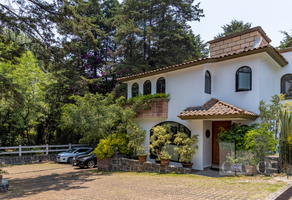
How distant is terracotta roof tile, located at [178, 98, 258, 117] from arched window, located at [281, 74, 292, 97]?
12.1 feet

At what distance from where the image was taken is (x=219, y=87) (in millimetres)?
12078

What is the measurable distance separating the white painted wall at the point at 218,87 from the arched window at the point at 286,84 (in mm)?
244

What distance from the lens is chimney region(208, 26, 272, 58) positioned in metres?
12.8

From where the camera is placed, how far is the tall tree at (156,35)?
20.0 meters

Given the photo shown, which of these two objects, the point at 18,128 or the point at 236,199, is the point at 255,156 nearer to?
the point at 236,199

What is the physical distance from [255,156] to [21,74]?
66.7ft

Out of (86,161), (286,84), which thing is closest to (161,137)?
(86,161)

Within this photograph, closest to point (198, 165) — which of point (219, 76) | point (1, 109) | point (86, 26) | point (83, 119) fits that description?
point (219, 76)

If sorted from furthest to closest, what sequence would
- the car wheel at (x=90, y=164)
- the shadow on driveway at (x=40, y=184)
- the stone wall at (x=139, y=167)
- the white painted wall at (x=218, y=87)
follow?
the car wheel at (x=90, y=164) → the stone wall at (x=139, y=167) → the white painted wall at (x=218, y=87) → the shadow on driveway at (x=40, y=184)

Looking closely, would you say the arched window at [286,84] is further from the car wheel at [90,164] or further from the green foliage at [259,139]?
the car wheel at [90,164]

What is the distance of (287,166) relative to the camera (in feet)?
28.7

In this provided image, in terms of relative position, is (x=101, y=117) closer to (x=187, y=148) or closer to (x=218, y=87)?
(x=187, y=148)

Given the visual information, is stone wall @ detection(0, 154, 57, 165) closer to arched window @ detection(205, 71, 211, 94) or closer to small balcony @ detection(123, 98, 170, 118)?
small balcony @ detection(123, 98, 170, 118)

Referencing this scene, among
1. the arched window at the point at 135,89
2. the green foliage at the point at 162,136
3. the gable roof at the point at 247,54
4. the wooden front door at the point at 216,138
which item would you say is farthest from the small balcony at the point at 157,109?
the wooden front door at the point at 216,138
